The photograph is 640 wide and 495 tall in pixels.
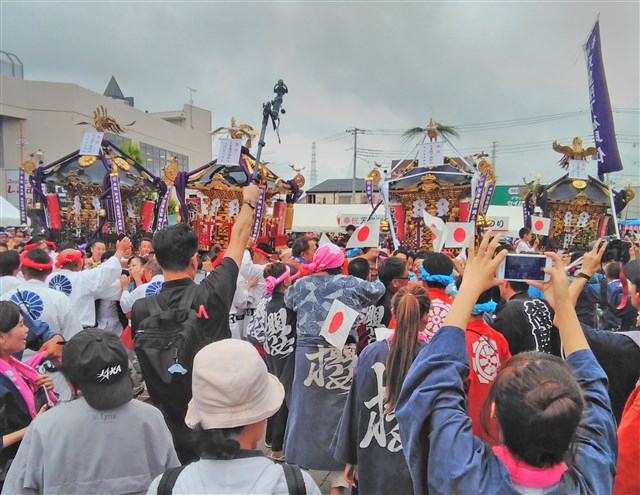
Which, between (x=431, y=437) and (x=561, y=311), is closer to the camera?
(x=431, y=437)

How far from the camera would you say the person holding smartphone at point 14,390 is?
6.85 feet

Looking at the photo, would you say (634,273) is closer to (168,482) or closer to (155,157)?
(168,482)

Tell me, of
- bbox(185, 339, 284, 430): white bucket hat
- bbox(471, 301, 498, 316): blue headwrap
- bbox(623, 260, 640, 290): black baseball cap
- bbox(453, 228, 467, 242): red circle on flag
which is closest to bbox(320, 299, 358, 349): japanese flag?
bbox(471, 301, 498, 316): blue headwrap

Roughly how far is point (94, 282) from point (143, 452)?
2754 millimetres

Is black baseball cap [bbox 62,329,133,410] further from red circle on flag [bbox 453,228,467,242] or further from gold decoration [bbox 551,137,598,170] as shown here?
gold decoration [bbox 551,137,598,170]

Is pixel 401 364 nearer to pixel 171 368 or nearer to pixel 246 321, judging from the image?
pixel 171 368

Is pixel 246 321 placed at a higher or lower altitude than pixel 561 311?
lower

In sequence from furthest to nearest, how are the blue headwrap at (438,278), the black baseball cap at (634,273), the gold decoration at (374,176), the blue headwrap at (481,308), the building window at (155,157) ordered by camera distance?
the building window at (155,157)
the gold decoration at (374,176)
the blue headwrap at (438,278)
the blue headwrap at (481,308)
the black baseball cap at (634,273)

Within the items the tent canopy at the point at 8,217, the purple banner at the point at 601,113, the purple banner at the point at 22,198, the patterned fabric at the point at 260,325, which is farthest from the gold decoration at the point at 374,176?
the tent canopy at the point at 8,217

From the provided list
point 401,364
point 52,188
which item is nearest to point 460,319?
point 401,364

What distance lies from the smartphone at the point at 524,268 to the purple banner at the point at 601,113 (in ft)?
24.0

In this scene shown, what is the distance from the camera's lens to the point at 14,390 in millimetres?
2160

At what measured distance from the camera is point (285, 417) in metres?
4.27

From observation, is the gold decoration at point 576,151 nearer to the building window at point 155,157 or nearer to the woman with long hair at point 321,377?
the woman with long hair at point 321,377
